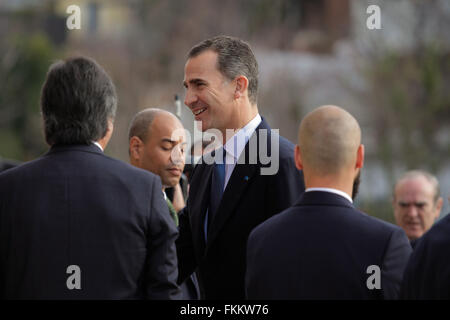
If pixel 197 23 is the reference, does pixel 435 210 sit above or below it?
below

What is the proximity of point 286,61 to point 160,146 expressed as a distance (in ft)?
64.5

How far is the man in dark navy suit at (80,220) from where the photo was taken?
2811 mm

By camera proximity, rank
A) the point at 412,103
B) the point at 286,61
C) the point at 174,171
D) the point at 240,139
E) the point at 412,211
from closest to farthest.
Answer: the point at 240,139 → the point at 174,171 → the point at 412,211 → the point at 412,103 → the point at 286,61

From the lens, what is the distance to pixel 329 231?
2.65 metres

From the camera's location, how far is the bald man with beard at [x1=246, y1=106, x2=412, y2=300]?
258cm

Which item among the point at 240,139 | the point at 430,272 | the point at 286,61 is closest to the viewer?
the point at 430,272

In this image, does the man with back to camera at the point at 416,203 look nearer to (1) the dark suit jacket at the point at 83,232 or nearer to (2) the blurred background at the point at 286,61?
(1) the dark suit jacket at the point at 83,232

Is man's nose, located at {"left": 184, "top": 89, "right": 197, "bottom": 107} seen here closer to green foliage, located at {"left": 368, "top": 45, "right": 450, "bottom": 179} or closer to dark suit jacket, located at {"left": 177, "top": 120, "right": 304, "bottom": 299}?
dark suit jacket, located at {"left": 177, "top": 120, "right": 304, "bottom": 299}

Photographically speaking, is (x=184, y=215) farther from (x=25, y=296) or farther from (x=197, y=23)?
(x=197, y=23)

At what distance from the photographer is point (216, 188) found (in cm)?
370

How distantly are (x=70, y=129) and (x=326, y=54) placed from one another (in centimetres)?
2204

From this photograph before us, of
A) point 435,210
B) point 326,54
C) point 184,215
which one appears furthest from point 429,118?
point 184,215

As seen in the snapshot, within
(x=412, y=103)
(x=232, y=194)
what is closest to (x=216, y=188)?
(x=232, y=194)

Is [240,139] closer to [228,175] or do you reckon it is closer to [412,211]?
[228,175]
